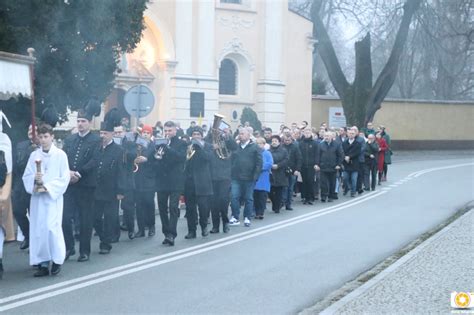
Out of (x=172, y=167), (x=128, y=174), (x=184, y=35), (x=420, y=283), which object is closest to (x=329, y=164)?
(x=128, y=174)

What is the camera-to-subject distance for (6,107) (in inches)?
664

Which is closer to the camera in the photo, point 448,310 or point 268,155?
point 448,310

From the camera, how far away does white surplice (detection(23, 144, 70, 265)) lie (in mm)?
11078

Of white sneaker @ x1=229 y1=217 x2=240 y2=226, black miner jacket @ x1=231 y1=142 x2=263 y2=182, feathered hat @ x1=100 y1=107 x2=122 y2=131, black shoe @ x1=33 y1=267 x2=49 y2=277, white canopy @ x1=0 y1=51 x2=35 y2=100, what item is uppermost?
white canopy @ x1=0 y1=51 x2=35 y2=100

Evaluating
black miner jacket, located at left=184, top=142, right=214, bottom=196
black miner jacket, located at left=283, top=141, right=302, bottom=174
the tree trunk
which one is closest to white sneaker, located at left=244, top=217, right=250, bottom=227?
black miner jacket, located at left=184, top=142, right=214, bottom=196

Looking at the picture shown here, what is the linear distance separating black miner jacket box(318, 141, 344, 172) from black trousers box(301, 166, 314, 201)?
604 mm

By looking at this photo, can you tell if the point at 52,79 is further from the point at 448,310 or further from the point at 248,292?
the point at 448,310

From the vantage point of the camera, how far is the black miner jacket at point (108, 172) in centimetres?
1304

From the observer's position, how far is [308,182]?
22.6m

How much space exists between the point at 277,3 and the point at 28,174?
30.4m

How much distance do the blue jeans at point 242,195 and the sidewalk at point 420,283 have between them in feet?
14.6

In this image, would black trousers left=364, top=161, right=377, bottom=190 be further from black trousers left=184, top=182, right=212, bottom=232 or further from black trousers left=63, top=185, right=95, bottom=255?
black trousers left=63, top=185, right=95, bottom=255

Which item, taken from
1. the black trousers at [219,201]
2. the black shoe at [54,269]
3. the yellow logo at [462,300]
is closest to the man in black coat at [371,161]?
the black trousers at [219,201]

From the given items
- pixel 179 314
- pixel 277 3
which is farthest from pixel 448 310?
pixel 277 3
